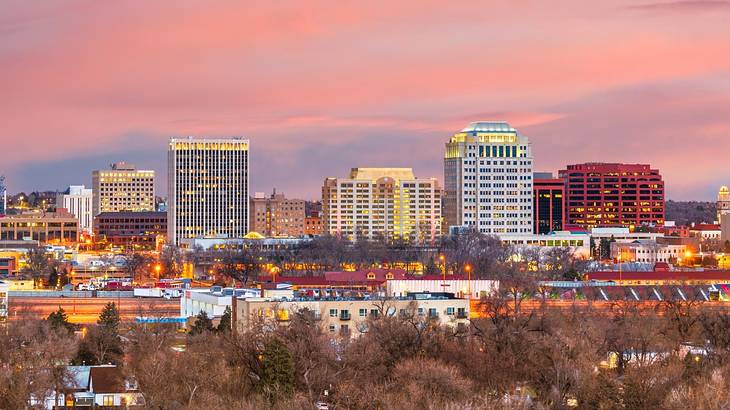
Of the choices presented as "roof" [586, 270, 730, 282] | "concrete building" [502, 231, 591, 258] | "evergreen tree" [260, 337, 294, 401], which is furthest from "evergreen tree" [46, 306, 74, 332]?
"concrete building" [502, 231, 591, 258]

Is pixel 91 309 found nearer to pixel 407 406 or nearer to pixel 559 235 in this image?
pixel 407 406

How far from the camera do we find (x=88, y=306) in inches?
3861

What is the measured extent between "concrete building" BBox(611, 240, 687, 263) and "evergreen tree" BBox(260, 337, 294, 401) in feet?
420

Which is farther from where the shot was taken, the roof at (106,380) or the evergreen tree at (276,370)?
the roof at (106,380)

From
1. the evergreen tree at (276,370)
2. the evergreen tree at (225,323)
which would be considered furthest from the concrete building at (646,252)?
the evergreen tree at (276,370)

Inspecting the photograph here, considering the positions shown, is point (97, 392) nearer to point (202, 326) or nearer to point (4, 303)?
point (202, 326)

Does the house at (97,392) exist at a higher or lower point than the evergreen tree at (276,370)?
lower

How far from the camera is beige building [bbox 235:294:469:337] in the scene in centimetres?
7656

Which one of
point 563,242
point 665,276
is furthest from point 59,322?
point 563,242

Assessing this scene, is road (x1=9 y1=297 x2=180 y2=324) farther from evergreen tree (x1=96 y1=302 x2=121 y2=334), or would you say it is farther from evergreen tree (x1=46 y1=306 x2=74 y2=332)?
evergreen tree (x1=46 y1=306 x2=74 y2=332)

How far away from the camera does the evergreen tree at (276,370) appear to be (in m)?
55.5

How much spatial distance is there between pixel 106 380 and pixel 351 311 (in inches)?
833

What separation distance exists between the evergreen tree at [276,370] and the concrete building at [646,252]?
420ft

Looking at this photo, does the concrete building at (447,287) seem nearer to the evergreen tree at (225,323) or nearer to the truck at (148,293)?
the truck at (148,293)
